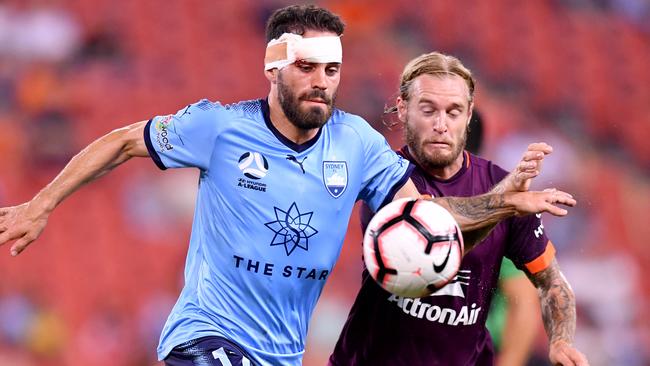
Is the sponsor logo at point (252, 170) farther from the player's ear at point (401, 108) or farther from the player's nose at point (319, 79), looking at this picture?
the player's ear at point (401, 108)

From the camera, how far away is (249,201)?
4.73 m

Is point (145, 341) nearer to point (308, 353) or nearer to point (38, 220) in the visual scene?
point (308, 353)

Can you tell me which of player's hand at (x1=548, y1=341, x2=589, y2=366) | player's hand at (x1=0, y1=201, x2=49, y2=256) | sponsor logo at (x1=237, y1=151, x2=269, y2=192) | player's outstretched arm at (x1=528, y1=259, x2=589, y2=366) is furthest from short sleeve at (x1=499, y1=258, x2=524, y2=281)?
player's hand at (x1=0, y1=201, x2=49, y2=256)

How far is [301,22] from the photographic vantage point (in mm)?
4930

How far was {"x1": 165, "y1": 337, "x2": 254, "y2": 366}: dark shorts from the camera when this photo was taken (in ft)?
15.0

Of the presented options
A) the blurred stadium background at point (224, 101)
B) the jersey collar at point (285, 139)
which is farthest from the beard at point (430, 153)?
the blurred stadium background at point (224, 101)

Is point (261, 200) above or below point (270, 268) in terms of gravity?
above

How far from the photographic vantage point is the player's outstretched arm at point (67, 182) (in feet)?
14.8

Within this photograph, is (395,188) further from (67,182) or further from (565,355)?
(67,182)

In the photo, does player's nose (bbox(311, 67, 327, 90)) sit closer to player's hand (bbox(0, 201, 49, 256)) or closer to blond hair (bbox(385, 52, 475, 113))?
blond hair (bbox(385, 52, 475, 113))

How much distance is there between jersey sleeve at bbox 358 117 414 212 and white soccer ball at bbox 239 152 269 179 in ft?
1.62

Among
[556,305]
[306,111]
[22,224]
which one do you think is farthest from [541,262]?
[22,224]

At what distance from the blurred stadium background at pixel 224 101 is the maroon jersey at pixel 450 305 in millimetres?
4154

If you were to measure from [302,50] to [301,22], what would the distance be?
176 millimetres
